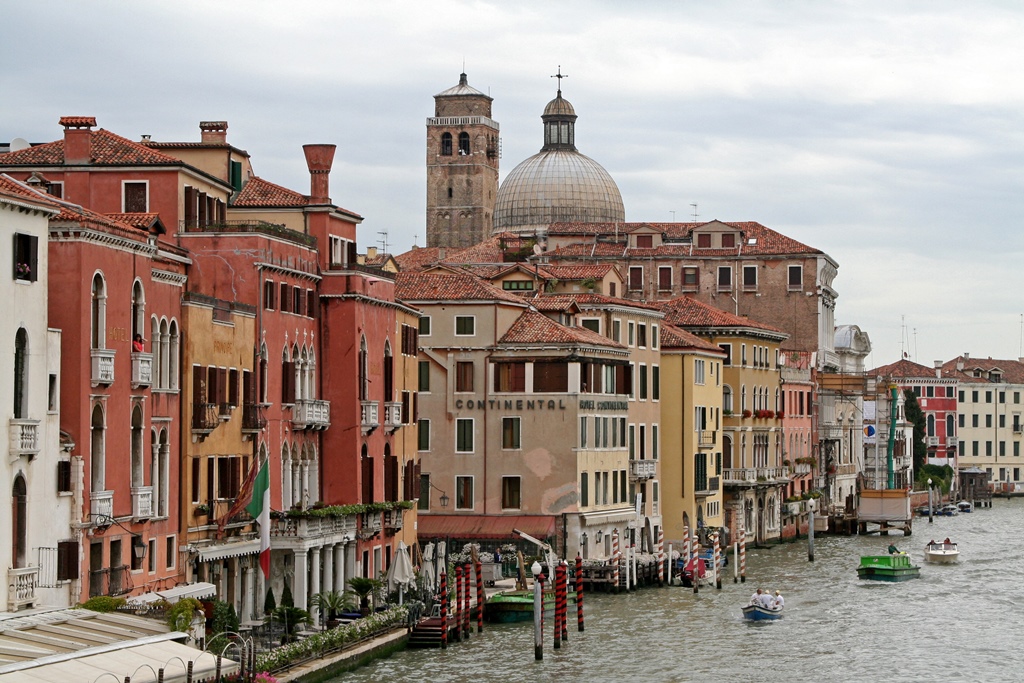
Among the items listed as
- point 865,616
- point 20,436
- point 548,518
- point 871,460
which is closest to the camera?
point 20,436

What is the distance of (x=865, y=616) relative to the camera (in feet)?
177

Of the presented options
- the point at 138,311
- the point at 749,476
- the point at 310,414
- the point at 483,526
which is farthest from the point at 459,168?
the point at 138,311

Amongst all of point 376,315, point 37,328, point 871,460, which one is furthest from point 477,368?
point 871,460

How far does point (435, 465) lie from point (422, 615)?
14.5 metres

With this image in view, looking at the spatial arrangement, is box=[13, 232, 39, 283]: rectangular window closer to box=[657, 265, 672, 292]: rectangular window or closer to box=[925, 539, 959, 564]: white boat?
box=[925, 539, 959, 564]: white boat

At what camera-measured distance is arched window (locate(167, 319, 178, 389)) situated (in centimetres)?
3841

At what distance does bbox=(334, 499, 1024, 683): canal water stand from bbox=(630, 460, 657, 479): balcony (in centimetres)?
402

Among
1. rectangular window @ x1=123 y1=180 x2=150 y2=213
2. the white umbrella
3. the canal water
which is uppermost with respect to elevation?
rectangular window @ x1=123 y1=180 x2=150 y2=213

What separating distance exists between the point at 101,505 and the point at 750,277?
186 feet

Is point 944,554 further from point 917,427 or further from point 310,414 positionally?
point 917,427

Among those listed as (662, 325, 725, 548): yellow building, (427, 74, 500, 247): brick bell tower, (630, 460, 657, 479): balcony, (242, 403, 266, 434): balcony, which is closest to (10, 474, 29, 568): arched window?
(242, 403, 266, 434): balcony

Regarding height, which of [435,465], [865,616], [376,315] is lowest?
[865,616]

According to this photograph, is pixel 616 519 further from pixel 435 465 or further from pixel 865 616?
pixel 865 616

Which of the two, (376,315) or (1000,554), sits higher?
(376,315)
